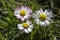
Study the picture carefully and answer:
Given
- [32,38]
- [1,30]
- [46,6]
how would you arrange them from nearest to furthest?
[32,38] → [1,30] → [46,6]

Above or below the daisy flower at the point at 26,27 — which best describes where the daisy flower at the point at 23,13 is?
above

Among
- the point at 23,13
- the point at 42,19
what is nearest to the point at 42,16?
the point at 42,19

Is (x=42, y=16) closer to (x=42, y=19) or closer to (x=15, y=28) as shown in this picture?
(x=42, y=19)

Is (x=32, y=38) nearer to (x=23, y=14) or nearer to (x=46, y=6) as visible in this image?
→ (x=23, y=14)

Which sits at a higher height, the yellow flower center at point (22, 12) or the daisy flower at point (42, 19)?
the yellow flower center at point (22, 12)

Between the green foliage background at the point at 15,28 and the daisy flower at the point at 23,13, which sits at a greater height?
the daisy flower at the point at 23,13

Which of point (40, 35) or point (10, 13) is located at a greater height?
point (10, 13)

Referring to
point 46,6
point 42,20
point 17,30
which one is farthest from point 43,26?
point 46,6

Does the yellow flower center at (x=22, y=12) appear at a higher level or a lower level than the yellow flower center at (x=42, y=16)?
higher
